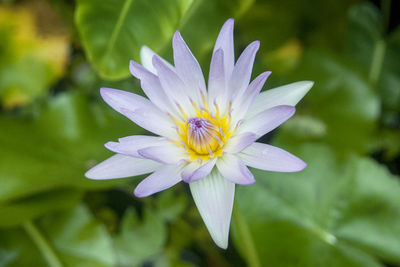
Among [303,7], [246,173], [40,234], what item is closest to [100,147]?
[40,234]

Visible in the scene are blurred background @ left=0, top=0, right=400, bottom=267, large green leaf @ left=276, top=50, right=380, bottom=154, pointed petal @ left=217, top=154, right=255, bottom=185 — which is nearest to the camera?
pointed petal @ left=217, top=154, right=255, bottom=185

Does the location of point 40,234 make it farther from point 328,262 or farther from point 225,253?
point 328,262

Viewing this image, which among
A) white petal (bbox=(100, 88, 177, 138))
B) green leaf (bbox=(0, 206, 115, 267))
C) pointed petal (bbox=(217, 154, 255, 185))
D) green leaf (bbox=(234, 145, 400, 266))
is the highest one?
white petal (bbox=(100, 88, 177, 138))

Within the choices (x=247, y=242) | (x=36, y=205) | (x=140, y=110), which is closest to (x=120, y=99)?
(x=140, y=110)

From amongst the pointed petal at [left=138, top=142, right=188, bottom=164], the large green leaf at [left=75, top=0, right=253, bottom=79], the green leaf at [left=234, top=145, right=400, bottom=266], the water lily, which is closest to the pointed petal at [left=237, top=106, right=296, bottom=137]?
the water lily

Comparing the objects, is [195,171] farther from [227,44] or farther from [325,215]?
[325,215]

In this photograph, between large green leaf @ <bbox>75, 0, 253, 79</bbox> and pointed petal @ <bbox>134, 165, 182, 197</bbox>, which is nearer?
pointed petal @ <bbox>134, 165, 182, 197</bbox>

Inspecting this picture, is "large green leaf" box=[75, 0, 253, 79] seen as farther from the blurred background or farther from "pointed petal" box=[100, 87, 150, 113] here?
"pointed petal" box=[100, 87, 150, 113]
